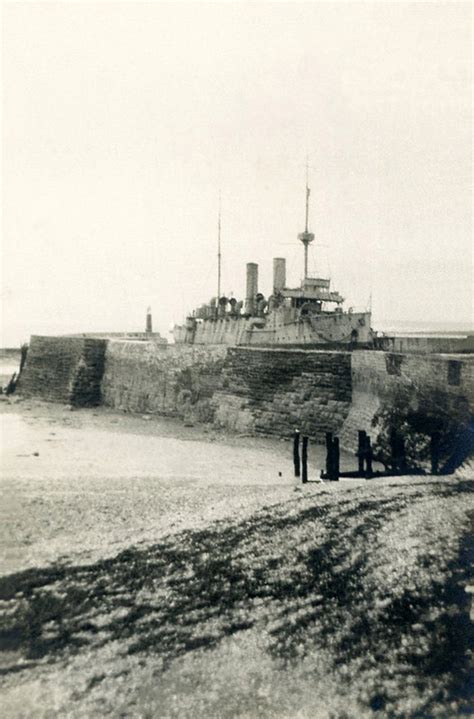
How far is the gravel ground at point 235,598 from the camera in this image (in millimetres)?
4902

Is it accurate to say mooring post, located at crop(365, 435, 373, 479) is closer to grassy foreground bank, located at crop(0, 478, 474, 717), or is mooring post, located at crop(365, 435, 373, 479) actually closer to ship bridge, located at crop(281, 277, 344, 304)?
grassy foreground bank, located at crop(0, 478, 474, 717)

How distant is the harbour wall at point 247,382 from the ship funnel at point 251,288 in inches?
311

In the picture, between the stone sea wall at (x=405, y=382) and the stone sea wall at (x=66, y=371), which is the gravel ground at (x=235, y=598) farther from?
the stone sea wall at (x=66, y=371)

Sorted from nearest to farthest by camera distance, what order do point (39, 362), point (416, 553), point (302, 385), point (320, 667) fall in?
1. point (320, 667)
2. point (416, 553)
3. point (302, 385)
4. point (39, 362)

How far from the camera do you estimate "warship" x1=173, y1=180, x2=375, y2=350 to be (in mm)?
24297

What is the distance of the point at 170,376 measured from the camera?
842 inches

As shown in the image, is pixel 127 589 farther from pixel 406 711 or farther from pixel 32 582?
pixel 406 711

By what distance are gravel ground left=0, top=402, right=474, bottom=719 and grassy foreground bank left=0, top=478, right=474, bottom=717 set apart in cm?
2

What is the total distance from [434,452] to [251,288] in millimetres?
20228

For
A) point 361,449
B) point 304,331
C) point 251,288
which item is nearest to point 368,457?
point 361,449

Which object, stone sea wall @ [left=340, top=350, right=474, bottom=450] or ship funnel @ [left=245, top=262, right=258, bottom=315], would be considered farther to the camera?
ship funnel @ [left=245, top=262, right=258, bottom=315]

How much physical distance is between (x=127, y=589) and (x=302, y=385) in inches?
408

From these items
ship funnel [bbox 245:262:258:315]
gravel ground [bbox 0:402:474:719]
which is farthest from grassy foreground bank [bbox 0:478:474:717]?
ship funnel [bbox 245:262:258:315]

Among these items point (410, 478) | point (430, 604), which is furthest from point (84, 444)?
point (430, 604)
